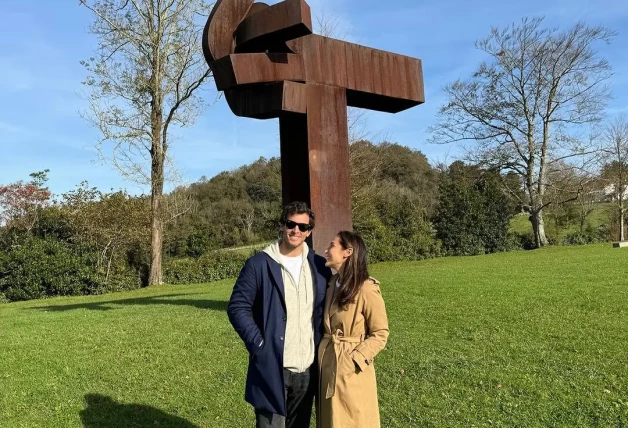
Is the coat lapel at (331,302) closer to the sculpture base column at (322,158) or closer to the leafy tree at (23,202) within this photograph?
the sculpture base column at (322,158)

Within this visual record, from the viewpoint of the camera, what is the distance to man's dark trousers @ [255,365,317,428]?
2.69 m

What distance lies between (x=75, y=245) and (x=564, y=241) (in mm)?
24333

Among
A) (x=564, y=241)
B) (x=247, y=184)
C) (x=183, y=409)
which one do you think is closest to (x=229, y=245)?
(x=247, y=184)

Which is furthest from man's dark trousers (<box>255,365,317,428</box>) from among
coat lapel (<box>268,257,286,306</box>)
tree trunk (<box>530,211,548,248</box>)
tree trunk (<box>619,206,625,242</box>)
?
tree trunk (<box>619,206,625,242</box>)

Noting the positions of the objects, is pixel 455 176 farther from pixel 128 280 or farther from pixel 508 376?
pixel 508 376

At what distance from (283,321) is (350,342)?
362 millimetres

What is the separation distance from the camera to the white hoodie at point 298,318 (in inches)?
106

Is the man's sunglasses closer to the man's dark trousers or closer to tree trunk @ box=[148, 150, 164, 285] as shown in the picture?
the man's dark trousers

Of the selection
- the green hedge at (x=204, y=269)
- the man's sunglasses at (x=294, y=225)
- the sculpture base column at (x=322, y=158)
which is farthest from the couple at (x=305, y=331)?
the green hedge at (x=204, y=269)

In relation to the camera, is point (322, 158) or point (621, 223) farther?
point (621, 223)

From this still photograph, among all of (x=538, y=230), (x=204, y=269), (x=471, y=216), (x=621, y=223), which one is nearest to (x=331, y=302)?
(x=204, y=269)

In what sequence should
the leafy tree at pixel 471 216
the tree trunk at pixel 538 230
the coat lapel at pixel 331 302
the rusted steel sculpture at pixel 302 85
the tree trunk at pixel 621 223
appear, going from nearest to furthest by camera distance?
1. the coat lapel at pixel 331 302
2. the rusted steel sculpture at pixel 302 85
3. the leafy tree at pixel 471 216
4. the tree trunk at pixel 538 230
5. the tree trunk at pixel 621 223

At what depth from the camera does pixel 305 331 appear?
2734mm

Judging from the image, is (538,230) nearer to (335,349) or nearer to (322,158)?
(322,158)
